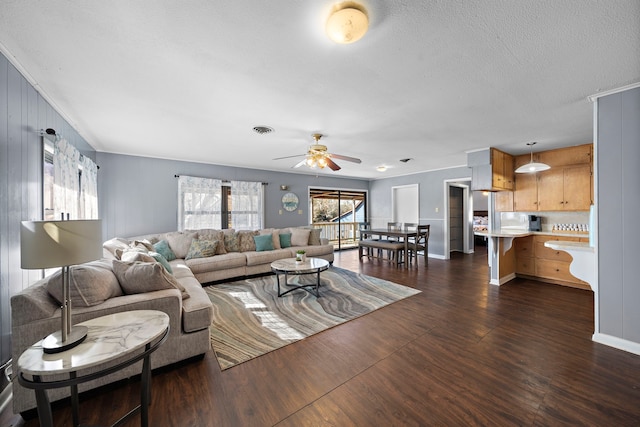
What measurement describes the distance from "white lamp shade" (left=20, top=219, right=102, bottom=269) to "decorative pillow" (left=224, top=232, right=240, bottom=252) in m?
3.63

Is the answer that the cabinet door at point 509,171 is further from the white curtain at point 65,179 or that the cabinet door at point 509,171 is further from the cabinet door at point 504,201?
the white curtain at point 65,179

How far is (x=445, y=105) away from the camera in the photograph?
101 inches

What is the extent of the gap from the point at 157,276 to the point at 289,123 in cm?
216

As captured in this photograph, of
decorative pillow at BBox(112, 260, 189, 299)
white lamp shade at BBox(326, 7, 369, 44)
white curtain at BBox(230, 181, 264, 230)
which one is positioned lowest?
decorative pillow at BBox(112, 260, 189, 299)

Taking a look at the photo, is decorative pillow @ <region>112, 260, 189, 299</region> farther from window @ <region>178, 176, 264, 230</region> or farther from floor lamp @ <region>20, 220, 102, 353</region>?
window @ <region>178, 176, 264, 230</region>

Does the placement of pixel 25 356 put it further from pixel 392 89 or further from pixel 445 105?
pixel 445 105

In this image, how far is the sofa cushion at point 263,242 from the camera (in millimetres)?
5030

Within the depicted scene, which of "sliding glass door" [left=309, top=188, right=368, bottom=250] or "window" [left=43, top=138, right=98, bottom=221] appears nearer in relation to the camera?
"window" [left=43, top=138, right=98, bottom=221]

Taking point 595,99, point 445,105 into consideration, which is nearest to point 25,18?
point 445,105

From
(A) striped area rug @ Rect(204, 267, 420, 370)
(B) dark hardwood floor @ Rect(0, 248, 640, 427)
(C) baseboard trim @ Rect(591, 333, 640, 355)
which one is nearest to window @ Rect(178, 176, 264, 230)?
(A) striped area rug @ Rect(204, 267, 420, 370)

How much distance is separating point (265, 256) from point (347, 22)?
13.4 ft

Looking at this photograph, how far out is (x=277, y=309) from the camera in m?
3.15

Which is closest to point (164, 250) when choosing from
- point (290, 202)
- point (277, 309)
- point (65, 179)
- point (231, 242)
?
point (231, 242)

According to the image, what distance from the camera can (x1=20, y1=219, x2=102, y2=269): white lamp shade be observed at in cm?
116
